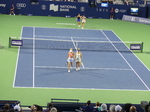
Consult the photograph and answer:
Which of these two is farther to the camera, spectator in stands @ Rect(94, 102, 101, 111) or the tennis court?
the tennis court

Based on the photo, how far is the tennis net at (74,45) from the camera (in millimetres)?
37312

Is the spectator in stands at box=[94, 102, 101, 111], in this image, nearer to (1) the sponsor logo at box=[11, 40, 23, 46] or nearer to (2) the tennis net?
(1) the sponsor logo at box=[11, 40, 23, 46]

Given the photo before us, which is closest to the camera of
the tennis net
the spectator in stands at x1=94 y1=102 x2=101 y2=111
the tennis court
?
the spectator in stands at x1=94 y1=102 x2=101 y2=111

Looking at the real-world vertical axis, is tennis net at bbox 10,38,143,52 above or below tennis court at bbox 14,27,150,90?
above

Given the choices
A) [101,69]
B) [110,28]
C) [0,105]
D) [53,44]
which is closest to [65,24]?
[110,28]

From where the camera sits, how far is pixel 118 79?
94.8 ft

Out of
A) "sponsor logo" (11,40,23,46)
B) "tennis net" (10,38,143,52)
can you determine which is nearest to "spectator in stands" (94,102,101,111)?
"sponsor logo" (11,40,23,46)

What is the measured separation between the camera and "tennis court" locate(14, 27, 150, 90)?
27.6 metres

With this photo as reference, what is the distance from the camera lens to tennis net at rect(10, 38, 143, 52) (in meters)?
37.3

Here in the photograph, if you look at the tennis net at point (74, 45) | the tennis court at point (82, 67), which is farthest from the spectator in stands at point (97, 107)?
the tennis net at point (74, 45)

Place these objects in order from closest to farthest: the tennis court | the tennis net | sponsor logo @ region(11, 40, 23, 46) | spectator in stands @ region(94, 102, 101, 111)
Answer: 1. spectator in stands @ region(94, 102, 101, 111)
2. the tennis court
3. sponsor logo @ region(11, 40, 23, 46)
4. the tennis net

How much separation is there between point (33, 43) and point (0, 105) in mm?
19302

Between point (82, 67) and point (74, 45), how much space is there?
704 centimetres

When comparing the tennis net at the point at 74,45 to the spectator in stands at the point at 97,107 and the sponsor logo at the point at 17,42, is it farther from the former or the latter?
the spectator in stands at the point at 97,107
